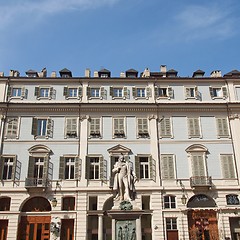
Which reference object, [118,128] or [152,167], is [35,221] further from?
[152,167]

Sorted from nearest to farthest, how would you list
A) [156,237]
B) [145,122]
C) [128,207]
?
[128,207], [156,237], [145,122]

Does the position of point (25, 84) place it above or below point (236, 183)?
above

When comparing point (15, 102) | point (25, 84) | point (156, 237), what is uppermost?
point (25, 84)

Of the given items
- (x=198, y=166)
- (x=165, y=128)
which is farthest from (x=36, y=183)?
(x=198, y=166)

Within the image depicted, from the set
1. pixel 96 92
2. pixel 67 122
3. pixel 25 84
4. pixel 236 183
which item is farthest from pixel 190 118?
pixel 25 84

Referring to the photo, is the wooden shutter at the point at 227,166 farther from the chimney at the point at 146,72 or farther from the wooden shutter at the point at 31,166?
the wooden shutter at the point at 31,166

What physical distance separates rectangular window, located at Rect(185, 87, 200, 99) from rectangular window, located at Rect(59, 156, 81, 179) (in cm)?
1275

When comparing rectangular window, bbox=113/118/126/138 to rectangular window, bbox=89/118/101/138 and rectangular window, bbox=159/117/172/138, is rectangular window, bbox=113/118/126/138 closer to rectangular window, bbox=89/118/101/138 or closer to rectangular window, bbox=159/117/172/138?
rectangular window, bbox=89/118/101/138

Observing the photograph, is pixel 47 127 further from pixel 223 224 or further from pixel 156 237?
pixel 223 224

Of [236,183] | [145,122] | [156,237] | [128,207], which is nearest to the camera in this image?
[128,207]

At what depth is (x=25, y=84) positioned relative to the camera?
109 feet

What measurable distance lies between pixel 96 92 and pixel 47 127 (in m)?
6.01

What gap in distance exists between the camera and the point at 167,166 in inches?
1207

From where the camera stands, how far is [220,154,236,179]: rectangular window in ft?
99.9
